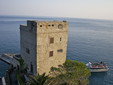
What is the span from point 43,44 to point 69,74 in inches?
285

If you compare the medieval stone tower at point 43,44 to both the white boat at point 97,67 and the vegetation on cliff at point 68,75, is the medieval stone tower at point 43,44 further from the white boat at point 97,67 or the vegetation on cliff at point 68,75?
the white boat at point 97,67

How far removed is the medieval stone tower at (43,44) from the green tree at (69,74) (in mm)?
2100

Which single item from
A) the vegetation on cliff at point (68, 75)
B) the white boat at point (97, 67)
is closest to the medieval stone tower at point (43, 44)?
the vegetation on cliff at point (68, 75)

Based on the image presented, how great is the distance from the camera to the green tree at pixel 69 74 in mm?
25750

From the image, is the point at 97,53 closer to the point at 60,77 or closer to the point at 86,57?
the point at 86,57

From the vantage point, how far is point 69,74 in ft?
84.9

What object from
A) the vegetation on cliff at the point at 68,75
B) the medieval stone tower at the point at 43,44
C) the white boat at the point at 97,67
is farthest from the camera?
the white boat at the point at 97,67

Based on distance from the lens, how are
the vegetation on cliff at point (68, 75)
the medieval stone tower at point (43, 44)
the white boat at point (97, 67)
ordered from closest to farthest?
the vegetation on cliff at point (68, 75), the medieval stone tower at point (43, 44), the white boat at point (97, 67)

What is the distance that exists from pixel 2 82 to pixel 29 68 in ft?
20.1

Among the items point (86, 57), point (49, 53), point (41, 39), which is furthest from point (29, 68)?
point (86, 57)

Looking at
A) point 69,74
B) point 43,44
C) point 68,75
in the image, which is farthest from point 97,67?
point 43,44

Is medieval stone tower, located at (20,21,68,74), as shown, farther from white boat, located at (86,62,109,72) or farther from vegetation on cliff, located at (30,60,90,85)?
white boat, located at (86,62,109,72)

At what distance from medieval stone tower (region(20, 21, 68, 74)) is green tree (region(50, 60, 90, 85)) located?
2.10 m

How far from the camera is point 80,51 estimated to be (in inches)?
2569
